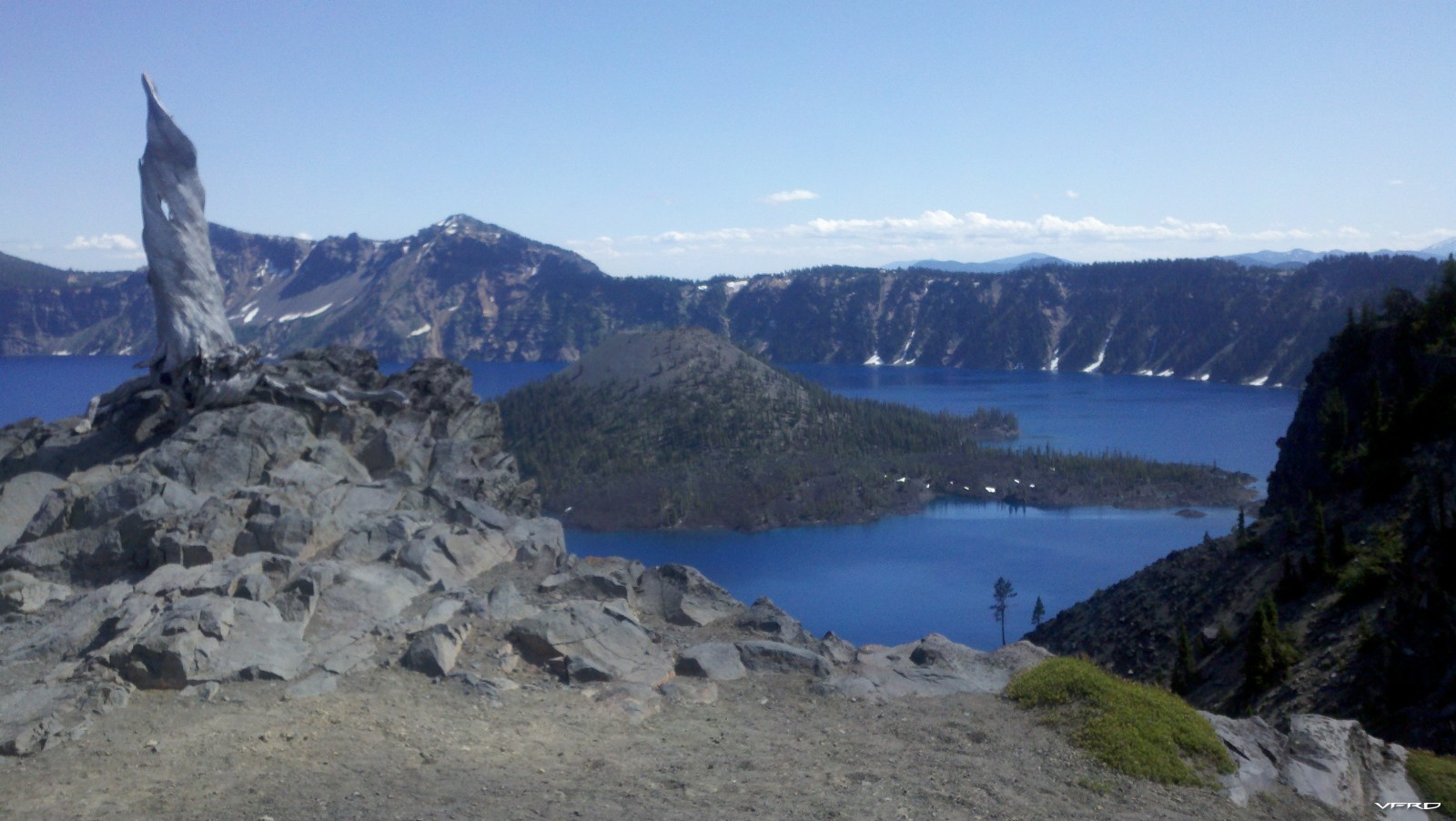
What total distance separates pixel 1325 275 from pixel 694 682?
21848 centimetres

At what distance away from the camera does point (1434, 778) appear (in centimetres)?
1167

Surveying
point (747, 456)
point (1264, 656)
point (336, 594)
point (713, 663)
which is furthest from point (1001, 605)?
point (747, 456)

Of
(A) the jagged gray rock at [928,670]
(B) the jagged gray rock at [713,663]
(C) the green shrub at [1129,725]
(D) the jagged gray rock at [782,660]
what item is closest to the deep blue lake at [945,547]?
(A) the jagged gray rock at [928,670]

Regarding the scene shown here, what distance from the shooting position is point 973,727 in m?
12.0

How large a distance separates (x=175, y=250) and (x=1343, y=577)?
2823 centimetres

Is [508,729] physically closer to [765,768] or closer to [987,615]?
[765,768]

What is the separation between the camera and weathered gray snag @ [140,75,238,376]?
2166 cm

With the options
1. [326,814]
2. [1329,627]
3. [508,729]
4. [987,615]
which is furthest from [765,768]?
[987,615]

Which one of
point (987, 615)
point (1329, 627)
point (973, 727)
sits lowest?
point (987, 615)

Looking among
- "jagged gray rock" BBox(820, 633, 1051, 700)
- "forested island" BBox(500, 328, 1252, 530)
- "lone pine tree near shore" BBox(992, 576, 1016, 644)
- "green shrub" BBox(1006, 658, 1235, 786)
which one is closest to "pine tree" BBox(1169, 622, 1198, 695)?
"jagged gray rock" BBox(820, 633, 1051, 700)

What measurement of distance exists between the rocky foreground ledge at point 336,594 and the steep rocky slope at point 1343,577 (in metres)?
10.0

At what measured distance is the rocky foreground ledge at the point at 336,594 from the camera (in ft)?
38.9

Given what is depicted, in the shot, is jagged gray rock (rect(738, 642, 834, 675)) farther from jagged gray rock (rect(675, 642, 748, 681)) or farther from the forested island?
the forested island

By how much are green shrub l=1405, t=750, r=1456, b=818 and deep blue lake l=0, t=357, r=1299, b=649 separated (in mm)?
29173
